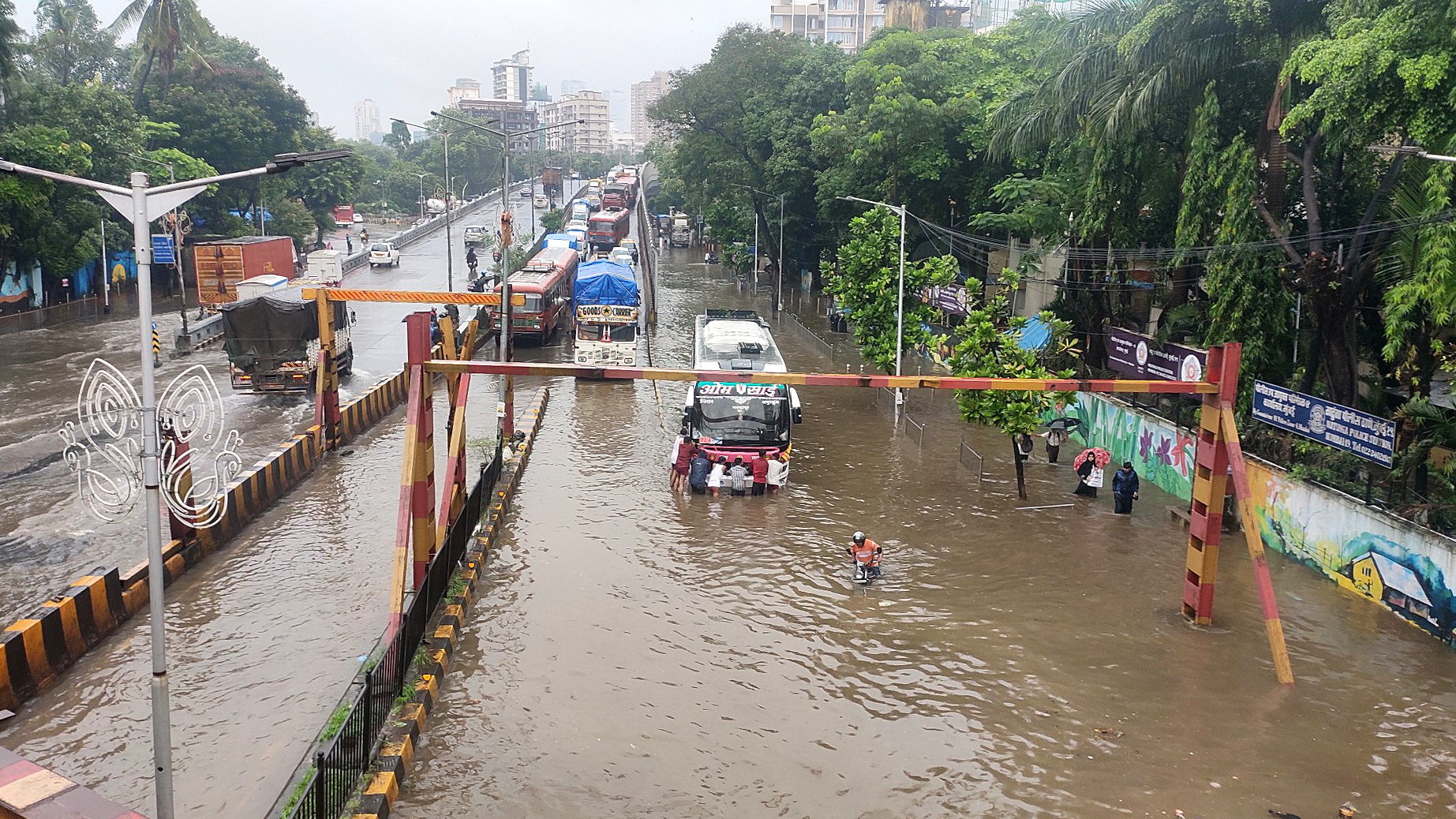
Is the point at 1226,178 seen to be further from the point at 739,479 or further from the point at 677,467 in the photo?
the point at 677,467

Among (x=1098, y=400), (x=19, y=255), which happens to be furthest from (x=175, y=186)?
(x=19, y=255)

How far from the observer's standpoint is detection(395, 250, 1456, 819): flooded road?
10195mm

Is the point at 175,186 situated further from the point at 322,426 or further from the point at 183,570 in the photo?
the point at 322,426

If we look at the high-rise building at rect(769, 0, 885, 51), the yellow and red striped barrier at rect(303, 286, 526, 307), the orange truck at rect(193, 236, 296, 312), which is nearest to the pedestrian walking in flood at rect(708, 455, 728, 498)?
→ the yellow and red striped barrier at rect(303, 286, 526, 307)

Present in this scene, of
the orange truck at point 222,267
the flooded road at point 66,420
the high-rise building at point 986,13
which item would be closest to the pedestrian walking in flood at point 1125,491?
the flooded road at point 66,420

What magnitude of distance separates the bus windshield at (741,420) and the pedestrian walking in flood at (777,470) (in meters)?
0.33

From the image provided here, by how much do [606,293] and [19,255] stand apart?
24087mm

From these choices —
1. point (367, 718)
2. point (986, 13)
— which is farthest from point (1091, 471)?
point (986, 13)

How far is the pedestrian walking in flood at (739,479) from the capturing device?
20859mm

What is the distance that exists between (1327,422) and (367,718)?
15.1 meters

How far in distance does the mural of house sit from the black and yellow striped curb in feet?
42.9

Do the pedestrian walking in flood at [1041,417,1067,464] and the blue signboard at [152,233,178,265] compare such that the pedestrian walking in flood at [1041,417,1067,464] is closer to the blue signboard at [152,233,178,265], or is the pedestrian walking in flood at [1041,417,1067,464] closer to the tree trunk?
the tree trunk

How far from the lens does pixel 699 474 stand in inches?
827

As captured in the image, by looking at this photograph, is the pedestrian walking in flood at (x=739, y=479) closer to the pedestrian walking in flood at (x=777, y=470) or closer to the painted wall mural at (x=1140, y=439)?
the pedestrian walking in flood at (x=777, y=470)
